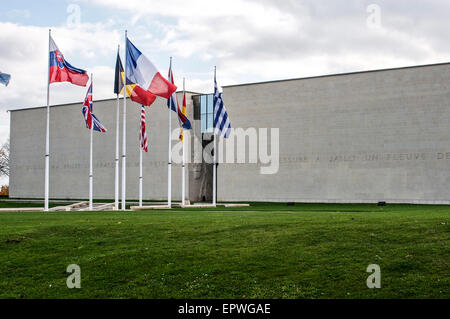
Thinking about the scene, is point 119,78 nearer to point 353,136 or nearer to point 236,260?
point 353,136

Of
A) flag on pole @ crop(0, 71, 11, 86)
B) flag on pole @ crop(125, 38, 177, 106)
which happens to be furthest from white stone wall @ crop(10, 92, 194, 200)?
flag on pole @ crop(0, 71, 11, 86)

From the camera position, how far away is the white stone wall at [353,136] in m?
42.7

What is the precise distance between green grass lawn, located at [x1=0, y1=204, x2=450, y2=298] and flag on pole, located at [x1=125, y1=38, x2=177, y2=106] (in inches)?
457

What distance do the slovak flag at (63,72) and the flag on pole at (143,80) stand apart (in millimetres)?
2588

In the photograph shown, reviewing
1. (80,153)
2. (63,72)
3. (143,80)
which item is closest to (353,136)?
(143,80)

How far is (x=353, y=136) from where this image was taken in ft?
150

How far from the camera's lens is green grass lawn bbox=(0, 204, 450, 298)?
1066 cm

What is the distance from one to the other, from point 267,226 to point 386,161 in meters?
30.6

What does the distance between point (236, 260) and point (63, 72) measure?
21135mm

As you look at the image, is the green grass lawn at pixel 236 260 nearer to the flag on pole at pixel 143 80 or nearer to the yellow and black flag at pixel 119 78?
the flag on pole at pixel 143 80

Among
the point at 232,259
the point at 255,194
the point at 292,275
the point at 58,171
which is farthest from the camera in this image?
the point at 58,171
